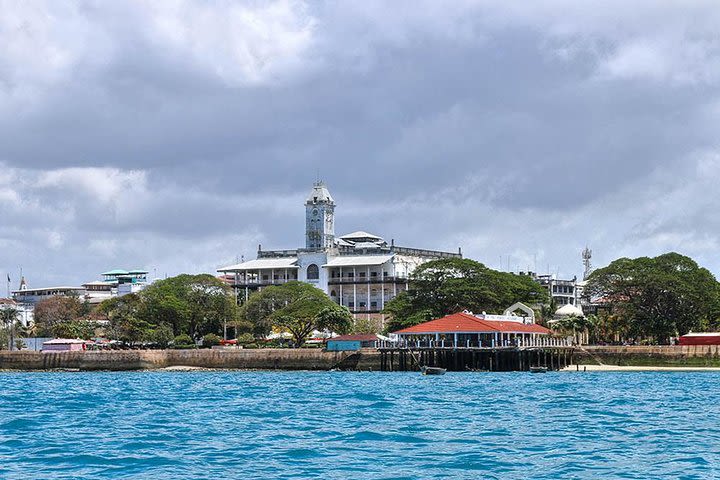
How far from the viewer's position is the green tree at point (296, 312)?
453ft

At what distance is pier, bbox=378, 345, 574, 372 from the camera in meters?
114

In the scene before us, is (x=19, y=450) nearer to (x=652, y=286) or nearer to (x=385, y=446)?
(x=385, y=446)

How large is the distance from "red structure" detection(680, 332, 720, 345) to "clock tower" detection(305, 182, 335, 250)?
77629 millimetres

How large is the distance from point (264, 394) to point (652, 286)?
232 ft

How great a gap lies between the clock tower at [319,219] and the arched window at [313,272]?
3.03 m

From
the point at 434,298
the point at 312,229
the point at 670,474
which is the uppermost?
the point at 312,229

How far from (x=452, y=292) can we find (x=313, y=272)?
46522mm

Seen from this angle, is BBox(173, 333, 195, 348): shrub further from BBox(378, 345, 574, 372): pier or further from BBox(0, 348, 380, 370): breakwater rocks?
BBox(378, 345, 574, 372): pier

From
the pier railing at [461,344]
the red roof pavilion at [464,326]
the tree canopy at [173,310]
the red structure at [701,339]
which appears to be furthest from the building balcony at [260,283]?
the red structure at [701,339]

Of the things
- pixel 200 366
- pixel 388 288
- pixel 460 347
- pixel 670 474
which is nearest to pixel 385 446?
pixel 670 474

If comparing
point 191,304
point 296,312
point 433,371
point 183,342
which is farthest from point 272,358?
point 191,304

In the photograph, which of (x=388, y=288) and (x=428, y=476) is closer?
(x=428, y=476)

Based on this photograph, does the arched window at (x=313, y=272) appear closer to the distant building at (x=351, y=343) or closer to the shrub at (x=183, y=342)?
the shrub at (x=183, y=342)

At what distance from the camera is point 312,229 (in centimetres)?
19012
